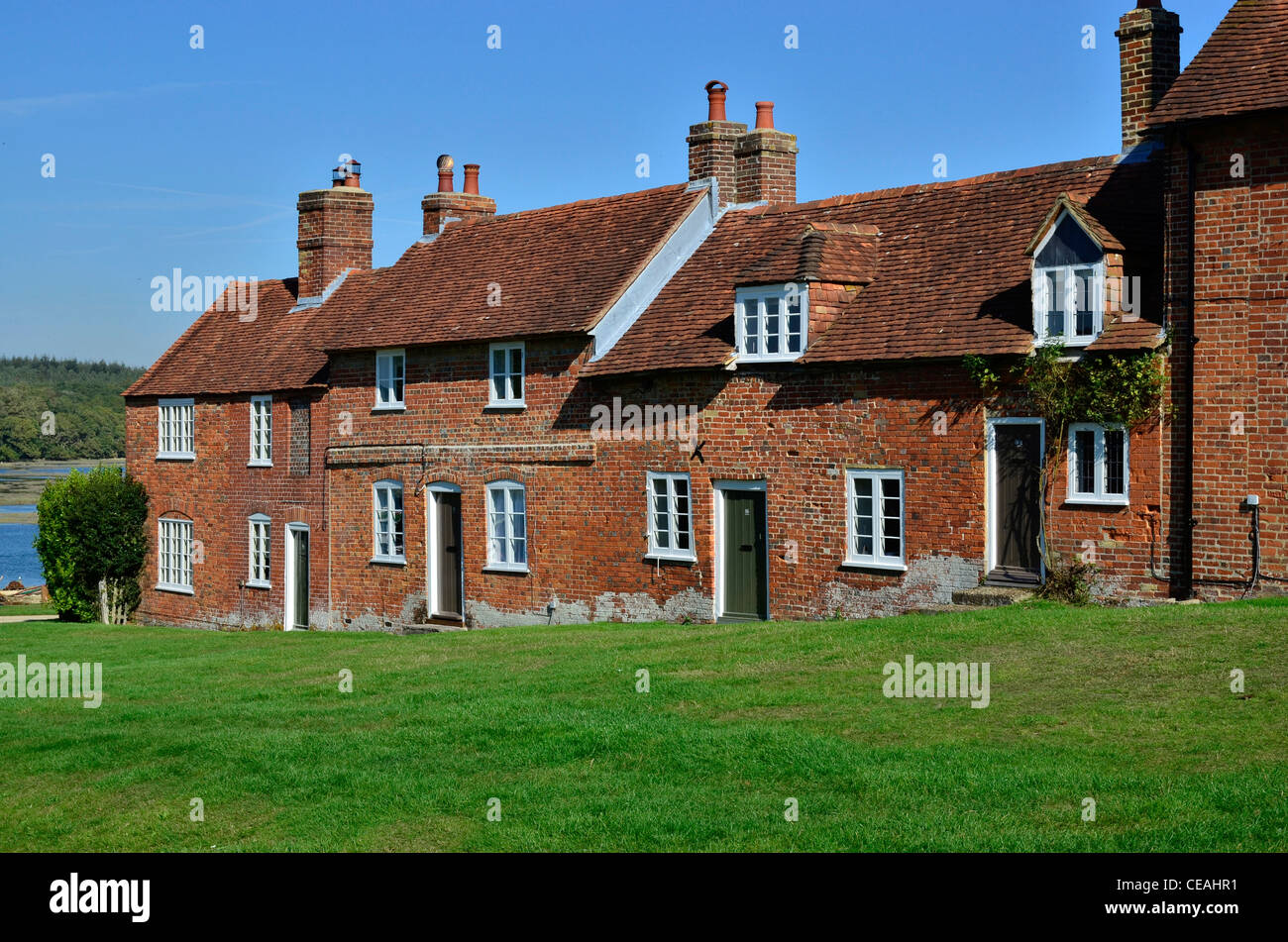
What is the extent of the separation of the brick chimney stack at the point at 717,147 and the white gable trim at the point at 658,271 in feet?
0.88

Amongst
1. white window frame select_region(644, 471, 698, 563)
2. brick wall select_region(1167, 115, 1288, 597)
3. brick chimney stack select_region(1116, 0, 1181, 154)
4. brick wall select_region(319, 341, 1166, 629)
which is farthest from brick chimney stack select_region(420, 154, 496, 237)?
brick wall select_region(1167, 115, 1288, 597)

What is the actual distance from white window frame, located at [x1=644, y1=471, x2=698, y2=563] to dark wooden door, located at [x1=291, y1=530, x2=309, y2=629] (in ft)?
36.8

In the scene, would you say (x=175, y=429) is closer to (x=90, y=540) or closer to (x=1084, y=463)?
(x=90, y=540)

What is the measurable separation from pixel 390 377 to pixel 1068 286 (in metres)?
16.0

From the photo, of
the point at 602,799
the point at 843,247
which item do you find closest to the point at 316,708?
the point at 602,799

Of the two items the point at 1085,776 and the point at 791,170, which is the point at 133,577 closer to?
the point at 791,170

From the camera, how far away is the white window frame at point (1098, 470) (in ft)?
63.3

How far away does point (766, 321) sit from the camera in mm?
23672

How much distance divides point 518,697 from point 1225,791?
7.76 meters

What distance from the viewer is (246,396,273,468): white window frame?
34156 mm

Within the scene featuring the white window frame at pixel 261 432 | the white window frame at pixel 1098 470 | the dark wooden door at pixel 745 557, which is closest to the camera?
the white window frame at pixel 1098 470

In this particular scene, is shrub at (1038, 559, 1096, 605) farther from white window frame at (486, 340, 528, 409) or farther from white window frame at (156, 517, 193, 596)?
white window frame at (156, 517, 193, 596)

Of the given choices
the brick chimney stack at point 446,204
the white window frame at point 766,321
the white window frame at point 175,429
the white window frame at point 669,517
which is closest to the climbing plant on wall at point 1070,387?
the white window frame at point 766,321

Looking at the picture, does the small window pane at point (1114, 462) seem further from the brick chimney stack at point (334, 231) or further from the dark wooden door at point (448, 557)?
the brick chimney stack at point (334, 231)
